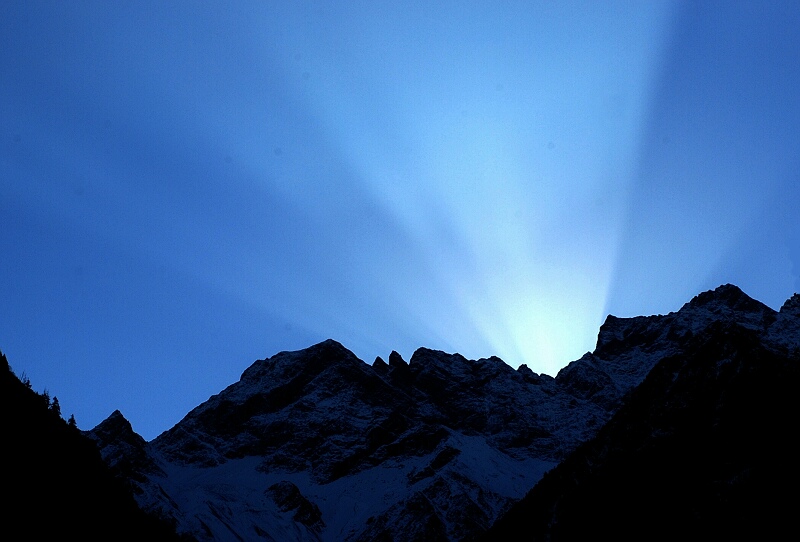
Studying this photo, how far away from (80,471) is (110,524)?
574 cm

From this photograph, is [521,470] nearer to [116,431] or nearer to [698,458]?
[116,431]

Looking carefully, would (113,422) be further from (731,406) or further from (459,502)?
(731,406)

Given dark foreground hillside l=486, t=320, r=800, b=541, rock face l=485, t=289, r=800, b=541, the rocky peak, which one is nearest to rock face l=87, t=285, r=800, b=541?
the rocky peak

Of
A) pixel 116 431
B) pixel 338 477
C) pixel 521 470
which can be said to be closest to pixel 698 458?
pixel 521 470

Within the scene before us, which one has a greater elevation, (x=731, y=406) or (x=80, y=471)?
(x=731, y=406)

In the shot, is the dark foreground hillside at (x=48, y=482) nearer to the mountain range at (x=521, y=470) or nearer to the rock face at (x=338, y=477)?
the mountain range at (x=521, y=470)

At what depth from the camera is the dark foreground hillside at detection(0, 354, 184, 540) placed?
5628 centimetres

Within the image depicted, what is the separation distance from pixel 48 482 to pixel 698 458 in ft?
186

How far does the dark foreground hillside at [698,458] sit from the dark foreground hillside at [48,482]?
46.6 meters

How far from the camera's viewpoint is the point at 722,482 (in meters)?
65.9

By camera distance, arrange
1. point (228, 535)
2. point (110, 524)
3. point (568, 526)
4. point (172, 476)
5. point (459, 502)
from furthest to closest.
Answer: point (172, 476), point (459, 502), point (228, 535), point (568, 526), point (110, 524)

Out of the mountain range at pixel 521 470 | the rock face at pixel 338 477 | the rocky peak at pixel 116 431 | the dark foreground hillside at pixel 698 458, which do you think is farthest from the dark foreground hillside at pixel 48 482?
the rocky peak at pixel 116 431

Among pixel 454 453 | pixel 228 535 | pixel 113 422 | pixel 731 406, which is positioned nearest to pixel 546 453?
pixel 454 453

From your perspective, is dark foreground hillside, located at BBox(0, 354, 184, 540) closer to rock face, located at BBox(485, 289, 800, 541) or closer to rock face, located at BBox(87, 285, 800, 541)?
rock face, located at BBox(485, 289, 800, 541)
